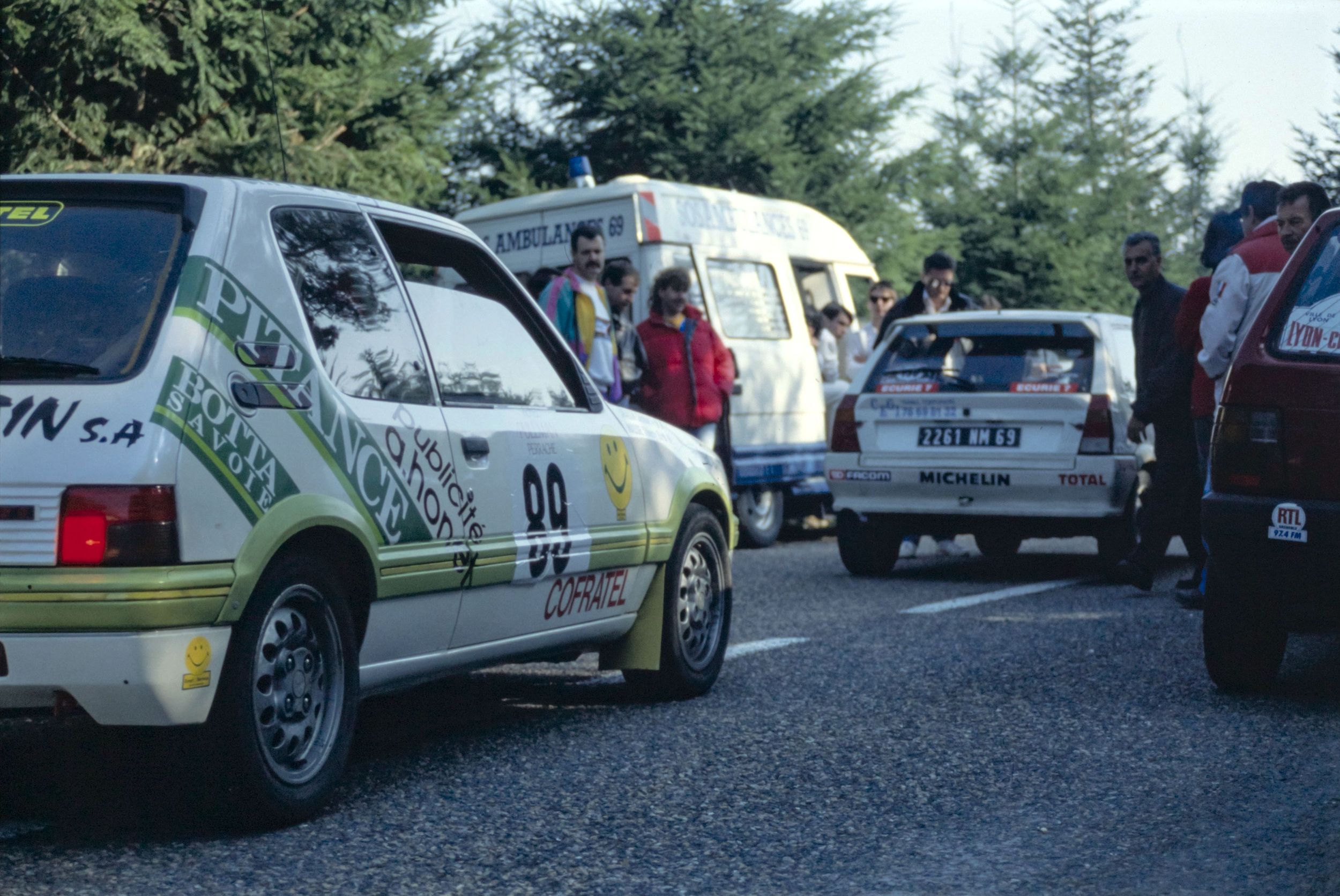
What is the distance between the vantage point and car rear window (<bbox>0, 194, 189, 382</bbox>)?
4.10m

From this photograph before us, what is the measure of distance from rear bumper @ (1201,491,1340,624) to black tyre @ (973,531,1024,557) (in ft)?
20.5

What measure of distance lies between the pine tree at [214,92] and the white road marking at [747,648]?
628cm

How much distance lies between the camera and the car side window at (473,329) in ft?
17.4

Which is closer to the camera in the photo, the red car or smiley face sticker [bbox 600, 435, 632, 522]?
the red car

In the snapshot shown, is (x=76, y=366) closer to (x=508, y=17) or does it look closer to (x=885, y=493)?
(x=885, y=493)

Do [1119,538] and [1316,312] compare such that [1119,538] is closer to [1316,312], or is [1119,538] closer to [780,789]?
[1316,312]

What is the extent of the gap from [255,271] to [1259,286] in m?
4.84

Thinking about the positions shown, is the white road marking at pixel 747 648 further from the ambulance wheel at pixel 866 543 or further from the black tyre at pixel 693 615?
the ambulance wheel at pixel 866 543

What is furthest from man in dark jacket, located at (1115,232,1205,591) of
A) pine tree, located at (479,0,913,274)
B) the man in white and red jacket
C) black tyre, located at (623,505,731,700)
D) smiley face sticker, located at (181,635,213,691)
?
pine tree, located at (479,0,913,274)

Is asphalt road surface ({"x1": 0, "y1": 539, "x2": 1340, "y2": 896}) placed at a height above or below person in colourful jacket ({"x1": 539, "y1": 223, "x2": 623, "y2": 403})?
below

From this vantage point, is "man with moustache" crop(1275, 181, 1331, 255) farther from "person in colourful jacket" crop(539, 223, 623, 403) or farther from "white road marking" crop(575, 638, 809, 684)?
"person in colourful jacket" crop(539, 223, 623, 403)

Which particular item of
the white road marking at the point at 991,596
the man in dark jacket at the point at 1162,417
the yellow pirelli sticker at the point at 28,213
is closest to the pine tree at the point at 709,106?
the white road marking at the point at 991,596

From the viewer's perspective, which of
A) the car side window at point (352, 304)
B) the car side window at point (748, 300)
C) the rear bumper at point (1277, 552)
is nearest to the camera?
the car side window at point (352, 304)

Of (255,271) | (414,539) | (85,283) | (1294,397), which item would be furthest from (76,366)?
(1294,397)
